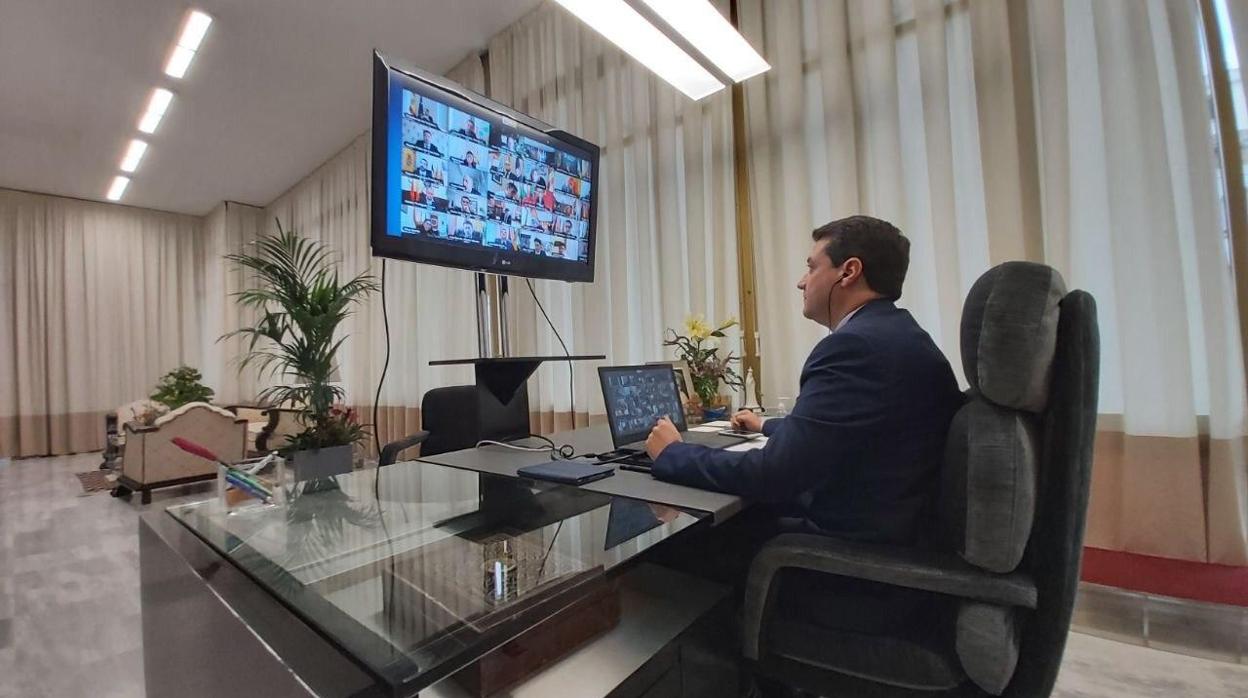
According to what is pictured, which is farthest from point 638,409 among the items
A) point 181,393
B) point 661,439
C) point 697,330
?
point 181,393

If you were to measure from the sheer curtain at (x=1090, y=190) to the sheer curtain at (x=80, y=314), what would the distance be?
9.04 m

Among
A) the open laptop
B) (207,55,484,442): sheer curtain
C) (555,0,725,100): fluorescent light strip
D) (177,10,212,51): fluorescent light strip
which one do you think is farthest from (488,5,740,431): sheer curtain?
(177,10,212,51): fluorescent light strip

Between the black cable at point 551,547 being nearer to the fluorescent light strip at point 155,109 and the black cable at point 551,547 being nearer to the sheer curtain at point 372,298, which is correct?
the sheer curtain at point 372,298

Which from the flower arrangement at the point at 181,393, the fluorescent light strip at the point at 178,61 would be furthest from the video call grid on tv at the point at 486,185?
the flower arrangement at the point at 181,393

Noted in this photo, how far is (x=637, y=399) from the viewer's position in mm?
1397

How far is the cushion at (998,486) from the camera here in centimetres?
72

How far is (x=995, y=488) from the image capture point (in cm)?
73

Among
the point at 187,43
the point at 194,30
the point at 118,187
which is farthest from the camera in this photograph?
the point at 118,187

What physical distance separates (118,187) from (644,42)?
788 centimetres

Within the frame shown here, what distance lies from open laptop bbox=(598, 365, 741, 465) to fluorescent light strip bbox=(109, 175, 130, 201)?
7.93 m

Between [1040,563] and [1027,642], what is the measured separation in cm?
12

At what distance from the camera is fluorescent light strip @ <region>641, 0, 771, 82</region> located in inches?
73.8

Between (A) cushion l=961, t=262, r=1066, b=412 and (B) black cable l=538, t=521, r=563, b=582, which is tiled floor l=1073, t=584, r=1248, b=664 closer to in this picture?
(A) cushion l=961, t=262, r=1066, b=412

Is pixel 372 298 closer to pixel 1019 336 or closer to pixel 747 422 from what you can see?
pixel 747 422
